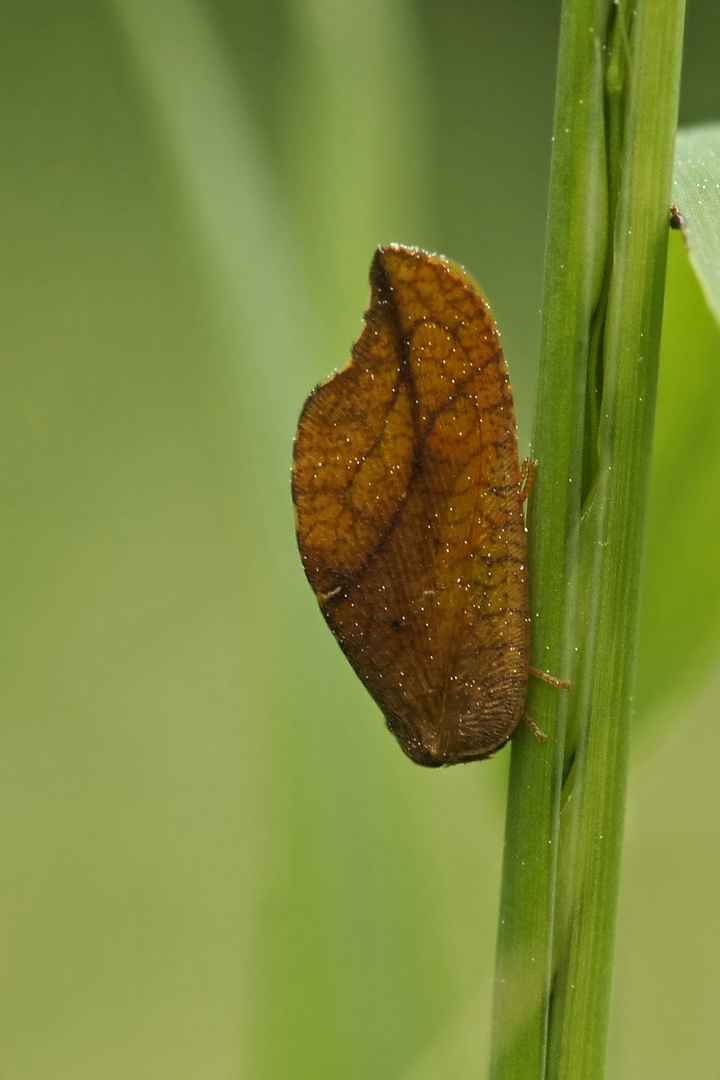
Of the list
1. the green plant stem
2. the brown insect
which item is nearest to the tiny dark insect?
the green plant stem

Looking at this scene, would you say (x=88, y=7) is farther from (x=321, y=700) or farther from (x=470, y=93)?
(x=321, y=700)

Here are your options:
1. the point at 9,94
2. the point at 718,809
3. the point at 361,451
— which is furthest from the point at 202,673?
the point at 361,451

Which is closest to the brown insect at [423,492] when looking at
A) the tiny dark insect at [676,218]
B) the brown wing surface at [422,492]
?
the brown wing surface at [422,492]

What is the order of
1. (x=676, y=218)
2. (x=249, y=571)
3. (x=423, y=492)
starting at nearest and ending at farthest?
(x=676, y=218) → (x=423, y=492) → (x=249, y=571)

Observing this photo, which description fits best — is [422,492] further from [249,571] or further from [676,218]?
[249,571]

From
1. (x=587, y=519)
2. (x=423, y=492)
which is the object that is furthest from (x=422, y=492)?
(x=587, y=519)

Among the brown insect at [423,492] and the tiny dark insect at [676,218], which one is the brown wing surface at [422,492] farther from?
the tiny dark insect at [676,218]

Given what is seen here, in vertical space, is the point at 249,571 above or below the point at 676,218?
below

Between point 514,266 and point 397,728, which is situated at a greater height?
point 514,266
